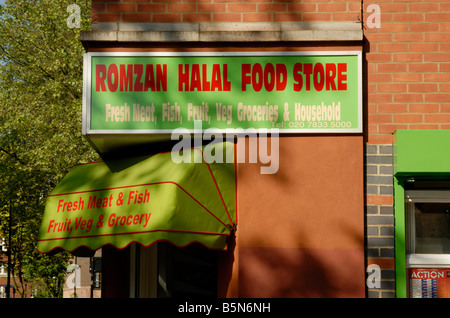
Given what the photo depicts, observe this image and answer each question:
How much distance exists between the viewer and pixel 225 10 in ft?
20.8

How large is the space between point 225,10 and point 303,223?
2.42 metres

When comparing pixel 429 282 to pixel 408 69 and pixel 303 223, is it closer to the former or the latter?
pixel 303 223

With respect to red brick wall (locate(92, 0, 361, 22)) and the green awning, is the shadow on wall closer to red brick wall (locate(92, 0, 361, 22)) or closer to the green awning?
the green awning

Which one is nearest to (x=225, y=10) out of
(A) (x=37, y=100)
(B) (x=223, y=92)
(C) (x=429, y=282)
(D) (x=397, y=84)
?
(B) (x=223, y=92)

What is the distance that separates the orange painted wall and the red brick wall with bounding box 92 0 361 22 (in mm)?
1343

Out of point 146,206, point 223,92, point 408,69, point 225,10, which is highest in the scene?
point 225,10

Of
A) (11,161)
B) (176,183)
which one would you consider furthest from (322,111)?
(11,161)

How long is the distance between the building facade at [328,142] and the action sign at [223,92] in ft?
0.35

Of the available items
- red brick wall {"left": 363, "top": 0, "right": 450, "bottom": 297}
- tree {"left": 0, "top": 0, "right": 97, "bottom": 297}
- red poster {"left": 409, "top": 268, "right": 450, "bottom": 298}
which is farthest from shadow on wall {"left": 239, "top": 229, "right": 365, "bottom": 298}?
tree {"left": 0, "top": 0, "right": 97, "bottom": 297}

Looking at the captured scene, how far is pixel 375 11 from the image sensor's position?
6273 millimetres

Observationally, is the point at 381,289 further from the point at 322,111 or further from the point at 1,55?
the point at 1,55

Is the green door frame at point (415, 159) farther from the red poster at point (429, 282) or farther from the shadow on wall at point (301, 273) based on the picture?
the shadow on wall at point (301, 273)

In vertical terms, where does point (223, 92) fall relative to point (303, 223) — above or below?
above

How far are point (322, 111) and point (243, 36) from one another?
1133 mm
